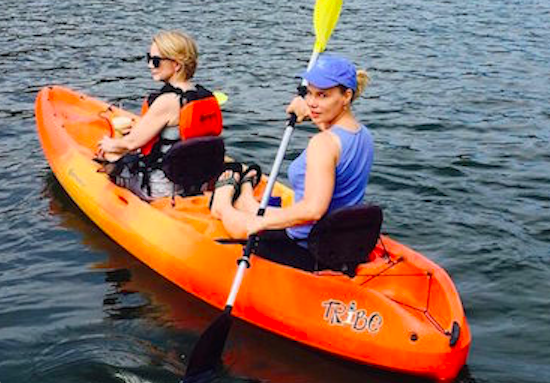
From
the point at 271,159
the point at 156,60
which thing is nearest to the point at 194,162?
the point at 156,60

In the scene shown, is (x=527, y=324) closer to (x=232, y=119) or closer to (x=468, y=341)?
(x=468, y=341)

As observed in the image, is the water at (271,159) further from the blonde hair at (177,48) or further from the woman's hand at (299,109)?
the blonde hair at (177,48)

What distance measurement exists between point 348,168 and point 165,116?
195 centimetres

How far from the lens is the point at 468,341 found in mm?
5062

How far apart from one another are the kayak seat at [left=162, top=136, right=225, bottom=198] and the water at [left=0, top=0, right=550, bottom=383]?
793 mm

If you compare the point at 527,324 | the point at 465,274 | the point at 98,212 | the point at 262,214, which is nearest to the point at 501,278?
the point at 465,274

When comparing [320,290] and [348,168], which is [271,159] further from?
[348,168]

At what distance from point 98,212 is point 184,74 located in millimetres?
1449

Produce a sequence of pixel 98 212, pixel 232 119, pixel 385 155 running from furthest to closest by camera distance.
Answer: pixel 232 119 → pixel 385 155 → pixel 98 212

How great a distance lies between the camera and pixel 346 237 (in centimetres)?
520

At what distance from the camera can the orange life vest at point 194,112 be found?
645 centimetres

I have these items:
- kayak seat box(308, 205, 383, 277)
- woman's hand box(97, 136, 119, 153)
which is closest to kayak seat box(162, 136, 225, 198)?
woman's hand box(97, 136, 119, 153)

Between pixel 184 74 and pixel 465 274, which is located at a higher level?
pixel 184 74

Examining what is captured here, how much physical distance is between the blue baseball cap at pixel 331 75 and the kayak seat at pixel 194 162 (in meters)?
1.56
